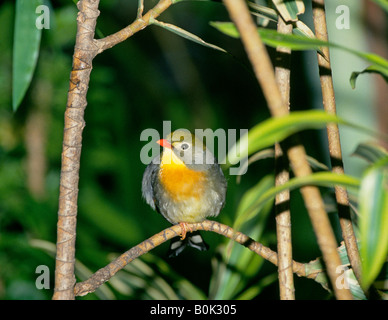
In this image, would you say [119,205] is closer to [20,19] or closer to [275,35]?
[20,19]

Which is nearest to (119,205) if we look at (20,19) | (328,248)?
(20,19)

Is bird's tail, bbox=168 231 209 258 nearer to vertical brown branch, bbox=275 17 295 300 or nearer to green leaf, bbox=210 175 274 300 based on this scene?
green leaf, bbox=210 175 274 300

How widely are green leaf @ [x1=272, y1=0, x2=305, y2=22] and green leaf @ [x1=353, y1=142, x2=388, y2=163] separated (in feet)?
1.98

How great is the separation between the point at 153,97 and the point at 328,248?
3.31m

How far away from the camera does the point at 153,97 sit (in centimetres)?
420

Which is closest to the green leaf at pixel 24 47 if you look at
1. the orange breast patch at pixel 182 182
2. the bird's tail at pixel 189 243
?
the orange breast patch at pixel 182 182

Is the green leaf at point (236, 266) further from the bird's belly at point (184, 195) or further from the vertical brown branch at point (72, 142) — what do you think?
the vertical brown branch at point (72, 142)

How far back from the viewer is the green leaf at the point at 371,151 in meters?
1.60

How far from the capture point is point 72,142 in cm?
125

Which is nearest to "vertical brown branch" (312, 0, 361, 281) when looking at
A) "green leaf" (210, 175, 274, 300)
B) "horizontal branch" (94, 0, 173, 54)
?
"horizontal branch" (94, 0, 173, 54)

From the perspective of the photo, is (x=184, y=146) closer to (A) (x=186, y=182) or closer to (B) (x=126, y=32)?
(A) (x=186, y=182)

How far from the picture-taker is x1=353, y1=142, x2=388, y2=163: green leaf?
1600mm

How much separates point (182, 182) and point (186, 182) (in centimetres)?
2

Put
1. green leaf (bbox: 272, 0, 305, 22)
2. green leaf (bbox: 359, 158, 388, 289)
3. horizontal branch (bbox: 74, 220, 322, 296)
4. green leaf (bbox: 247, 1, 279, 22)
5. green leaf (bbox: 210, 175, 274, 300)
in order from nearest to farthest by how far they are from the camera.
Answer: green leaf (bbox: 359, 158, 388, 289) < green leaf (bbox: 272, 0, 305, 22) < horizontal branch (bbox: 74, 220, 322, 296) < green leaf (bbox: 247, 1, 279, 22) < green leaf (bbox: 210, 175, 274, 300)
